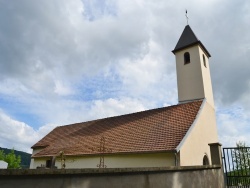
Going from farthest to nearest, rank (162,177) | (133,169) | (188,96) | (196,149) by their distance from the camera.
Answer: (188,96), (196,149), (162,177), (133,169)

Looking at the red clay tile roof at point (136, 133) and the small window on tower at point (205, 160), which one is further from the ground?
the red clay tile roof at point (136, 133)

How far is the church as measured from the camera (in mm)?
12222

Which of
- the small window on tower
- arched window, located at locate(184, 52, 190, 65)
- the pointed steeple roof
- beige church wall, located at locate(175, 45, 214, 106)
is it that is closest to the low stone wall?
the small window on tower

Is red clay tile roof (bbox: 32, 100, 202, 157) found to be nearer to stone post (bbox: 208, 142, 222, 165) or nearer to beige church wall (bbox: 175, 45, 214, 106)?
beige church wall (bbox: 175, 45, 214, 106)

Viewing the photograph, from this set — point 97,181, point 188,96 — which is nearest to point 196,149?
point 188,96

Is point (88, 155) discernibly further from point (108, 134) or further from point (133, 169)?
point (133, 169)

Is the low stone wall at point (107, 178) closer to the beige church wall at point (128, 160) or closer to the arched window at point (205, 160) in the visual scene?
the beige church wall at point (128, 160)

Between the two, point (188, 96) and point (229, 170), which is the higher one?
point (188, 96)

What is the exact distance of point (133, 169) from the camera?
14.5ft

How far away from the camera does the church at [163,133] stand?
40.1ft

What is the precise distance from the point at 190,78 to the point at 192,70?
0.70 m

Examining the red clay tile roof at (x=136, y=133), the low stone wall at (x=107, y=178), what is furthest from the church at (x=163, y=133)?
the low stone wall at (x=107, y=178)

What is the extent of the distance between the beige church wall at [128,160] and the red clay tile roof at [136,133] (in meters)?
0.39

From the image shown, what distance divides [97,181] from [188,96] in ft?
49.0
